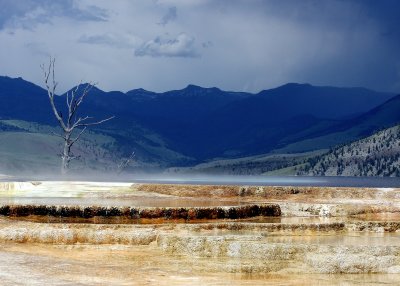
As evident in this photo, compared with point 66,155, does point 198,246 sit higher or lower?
lower

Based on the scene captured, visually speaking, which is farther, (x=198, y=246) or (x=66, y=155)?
(x=66, y=155)

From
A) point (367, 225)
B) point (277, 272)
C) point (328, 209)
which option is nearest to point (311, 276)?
point (277, 272)

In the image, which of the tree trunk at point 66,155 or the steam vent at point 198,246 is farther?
the tree trunk at point 66,155

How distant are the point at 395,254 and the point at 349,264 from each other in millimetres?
1796

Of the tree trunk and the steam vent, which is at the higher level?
the tree trunk

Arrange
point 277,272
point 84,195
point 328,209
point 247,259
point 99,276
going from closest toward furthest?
point 99,276 → point 277,272 → point 247,259 → point 328,209 → point 84,195

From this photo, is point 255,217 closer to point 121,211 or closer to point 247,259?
point 121,211

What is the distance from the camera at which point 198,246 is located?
25.2 metres

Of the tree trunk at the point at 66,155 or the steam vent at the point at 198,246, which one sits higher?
the tree trunk at the point at 66,155

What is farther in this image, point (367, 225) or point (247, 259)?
point (367, 225)

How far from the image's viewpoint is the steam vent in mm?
21484

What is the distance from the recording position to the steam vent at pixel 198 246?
2148 centimetres

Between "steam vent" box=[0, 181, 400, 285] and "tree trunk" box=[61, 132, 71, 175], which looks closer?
"steam vent" box=[0, 181, 400, 285]

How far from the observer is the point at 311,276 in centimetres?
2216
